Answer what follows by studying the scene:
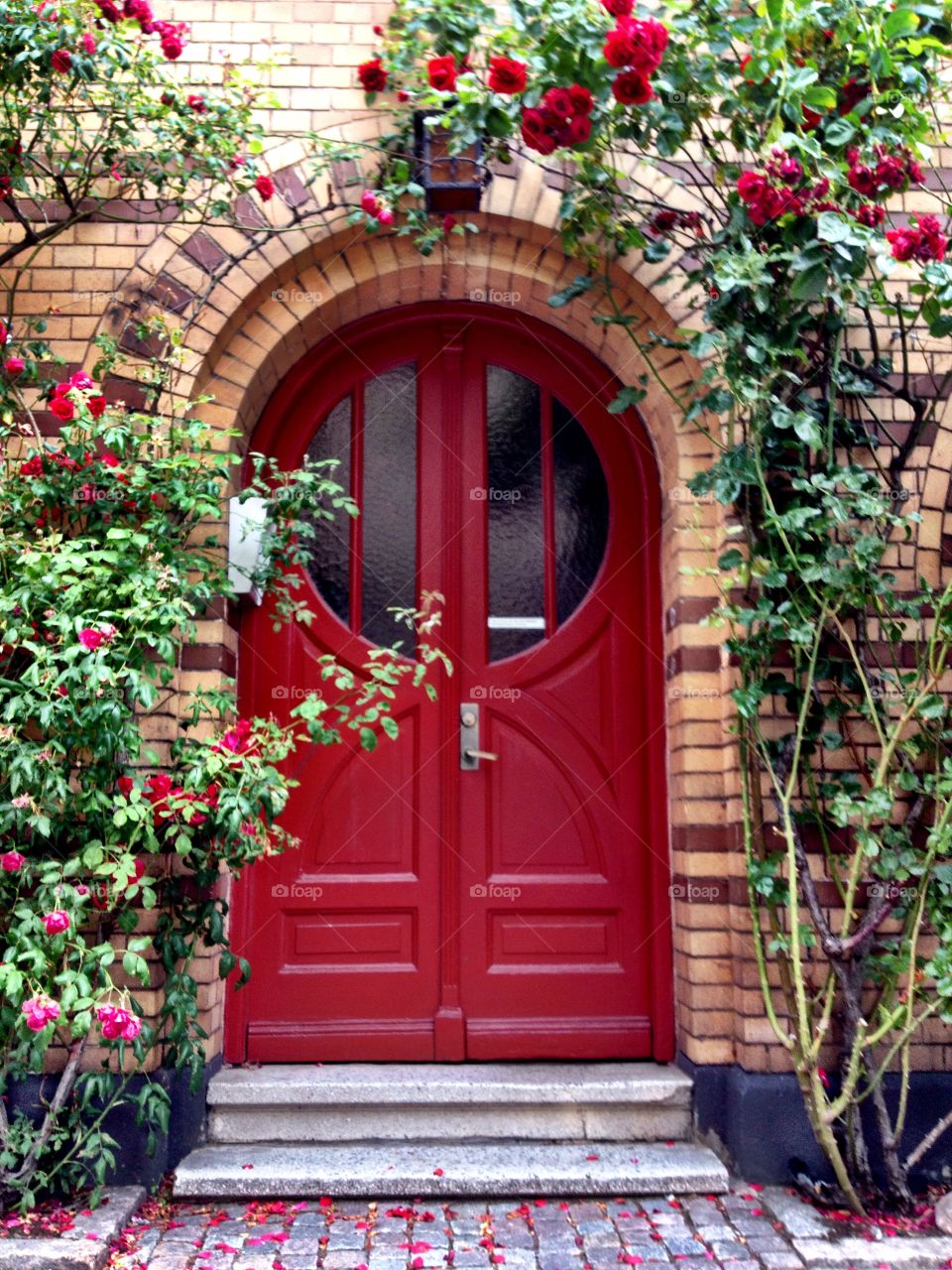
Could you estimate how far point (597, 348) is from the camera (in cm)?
386

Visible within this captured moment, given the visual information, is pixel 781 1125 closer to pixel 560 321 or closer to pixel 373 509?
pixel 373 509

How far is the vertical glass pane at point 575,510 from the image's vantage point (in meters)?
3.89

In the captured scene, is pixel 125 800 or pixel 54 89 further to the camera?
pixel 54 89

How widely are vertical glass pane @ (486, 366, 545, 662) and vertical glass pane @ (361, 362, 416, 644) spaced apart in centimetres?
30

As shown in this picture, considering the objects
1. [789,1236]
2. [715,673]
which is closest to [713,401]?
[715,673]

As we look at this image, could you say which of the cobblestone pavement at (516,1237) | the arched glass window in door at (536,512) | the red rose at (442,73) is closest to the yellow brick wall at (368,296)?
the arched glass window in door at (536,512)

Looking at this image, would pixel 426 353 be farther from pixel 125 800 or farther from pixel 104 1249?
pixel 104 1249

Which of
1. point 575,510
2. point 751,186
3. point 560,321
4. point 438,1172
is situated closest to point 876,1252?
point 438,1172

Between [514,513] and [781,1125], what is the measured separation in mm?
2271

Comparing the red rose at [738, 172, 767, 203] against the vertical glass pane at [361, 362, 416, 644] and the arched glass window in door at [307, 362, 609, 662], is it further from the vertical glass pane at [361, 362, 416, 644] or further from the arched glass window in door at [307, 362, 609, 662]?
the vertical glass pane at [361, 362, 416, 644]

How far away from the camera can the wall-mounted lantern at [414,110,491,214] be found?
3334 millimetres

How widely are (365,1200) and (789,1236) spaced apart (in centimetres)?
121

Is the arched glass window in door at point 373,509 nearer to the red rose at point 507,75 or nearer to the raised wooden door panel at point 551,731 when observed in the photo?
the raised wooden door panel at point 551,731

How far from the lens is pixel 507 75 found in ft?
9.17
